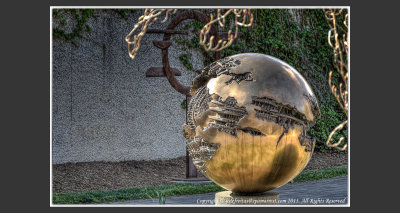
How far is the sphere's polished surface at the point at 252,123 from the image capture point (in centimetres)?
569

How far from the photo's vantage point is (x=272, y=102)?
571cm

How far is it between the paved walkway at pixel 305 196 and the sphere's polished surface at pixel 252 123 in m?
1.32

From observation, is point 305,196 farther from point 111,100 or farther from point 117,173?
point 111,100

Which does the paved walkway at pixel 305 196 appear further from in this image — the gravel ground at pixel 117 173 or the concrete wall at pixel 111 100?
the concrete wall at pixel 111 100

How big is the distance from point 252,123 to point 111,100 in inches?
244

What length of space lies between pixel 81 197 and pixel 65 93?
3.09 meters

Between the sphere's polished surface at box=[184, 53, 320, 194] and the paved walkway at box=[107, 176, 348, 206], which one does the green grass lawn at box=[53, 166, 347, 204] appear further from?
the sphere's polished surface at box=[184, 53, 320, 194]

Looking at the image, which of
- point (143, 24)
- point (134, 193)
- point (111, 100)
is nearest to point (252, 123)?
point (134, 193)

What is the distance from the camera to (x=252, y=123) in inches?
222

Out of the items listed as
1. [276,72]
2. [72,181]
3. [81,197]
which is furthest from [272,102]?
[72,181]

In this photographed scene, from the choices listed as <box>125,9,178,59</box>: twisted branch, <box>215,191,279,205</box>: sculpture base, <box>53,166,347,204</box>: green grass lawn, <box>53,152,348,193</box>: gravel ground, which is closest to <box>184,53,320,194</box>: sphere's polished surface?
<box>215,191,279,205</box>: sculpture base

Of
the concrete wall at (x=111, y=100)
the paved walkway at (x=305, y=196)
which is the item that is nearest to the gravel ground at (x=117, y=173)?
the concrete wall at (x=111, y=100)

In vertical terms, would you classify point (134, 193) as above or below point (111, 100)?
below

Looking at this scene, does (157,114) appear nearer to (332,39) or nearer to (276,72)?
(332,39)
